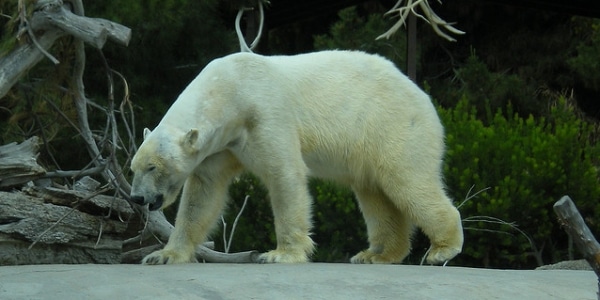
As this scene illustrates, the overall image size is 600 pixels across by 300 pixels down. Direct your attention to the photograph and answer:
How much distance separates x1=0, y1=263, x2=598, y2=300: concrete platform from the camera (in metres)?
4.59

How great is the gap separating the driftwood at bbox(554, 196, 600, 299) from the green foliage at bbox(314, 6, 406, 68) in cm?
980

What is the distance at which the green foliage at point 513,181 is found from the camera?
9.99 meters

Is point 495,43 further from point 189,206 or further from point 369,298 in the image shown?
point 369,298

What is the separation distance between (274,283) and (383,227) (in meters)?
1.98

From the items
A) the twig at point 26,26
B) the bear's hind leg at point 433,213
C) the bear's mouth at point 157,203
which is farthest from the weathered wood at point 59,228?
the bear's hind leg at point 433,213

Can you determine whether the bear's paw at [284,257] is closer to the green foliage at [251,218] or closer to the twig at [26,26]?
the twig at [26,26]

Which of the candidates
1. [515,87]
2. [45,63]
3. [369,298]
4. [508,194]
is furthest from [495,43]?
[369,298]

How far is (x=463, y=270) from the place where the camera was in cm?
558

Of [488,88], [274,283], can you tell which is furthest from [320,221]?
[274,283]

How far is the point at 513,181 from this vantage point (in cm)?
997

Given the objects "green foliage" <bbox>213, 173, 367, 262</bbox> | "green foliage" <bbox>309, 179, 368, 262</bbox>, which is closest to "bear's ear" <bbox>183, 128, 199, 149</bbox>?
"green foliage" <bbox>213, 173, 367, 262</bbox>

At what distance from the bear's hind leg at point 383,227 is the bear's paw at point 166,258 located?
1.23 m

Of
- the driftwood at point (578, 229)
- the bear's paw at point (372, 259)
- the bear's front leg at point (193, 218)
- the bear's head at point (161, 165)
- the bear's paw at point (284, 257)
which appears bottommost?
the bear's paw at point (372, 259)

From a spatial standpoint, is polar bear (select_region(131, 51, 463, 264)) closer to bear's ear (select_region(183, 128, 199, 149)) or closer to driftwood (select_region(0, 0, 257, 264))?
bear's ear (select_region(183, 128, 199, 149))
